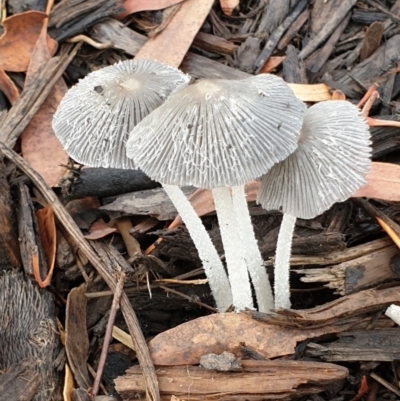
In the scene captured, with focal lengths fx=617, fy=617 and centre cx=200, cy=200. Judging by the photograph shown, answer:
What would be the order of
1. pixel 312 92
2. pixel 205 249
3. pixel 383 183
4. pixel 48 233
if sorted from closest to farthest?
pixel 205 249 < pixel 383 183 < pixel 48 233 < pixel 312 92

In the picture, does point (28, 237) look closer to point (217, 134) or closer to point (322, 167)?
point (217, 134)

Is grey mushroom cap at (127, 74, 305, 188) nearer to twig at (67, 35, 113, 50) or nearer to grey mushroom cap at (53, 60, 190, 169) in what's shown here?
grey mushroom cap at (53, 60, 190, 169)

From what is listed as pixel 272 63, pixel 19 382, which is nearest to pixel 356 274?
pixel 272 63

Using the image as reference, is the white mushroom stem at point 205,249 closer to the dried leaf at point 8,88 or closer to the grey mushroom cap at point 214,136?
the grey mushroom cap at point 214,136

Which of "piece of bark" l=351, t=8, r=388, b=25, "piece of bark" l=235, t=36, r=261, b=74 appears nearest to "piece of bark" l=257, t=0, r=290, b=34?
"piece of bark" l=235, t=36, r=261, b=74

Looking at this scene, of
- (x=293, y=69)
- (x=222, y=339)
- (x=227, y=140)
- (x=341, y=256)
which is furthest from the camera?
(x=293, y=69)

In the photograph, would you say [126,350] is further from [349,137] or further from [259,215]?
[349,137]

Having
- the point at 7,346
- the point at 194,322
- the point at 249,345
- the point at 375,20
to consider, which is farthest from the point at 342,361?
the point at 375,20
